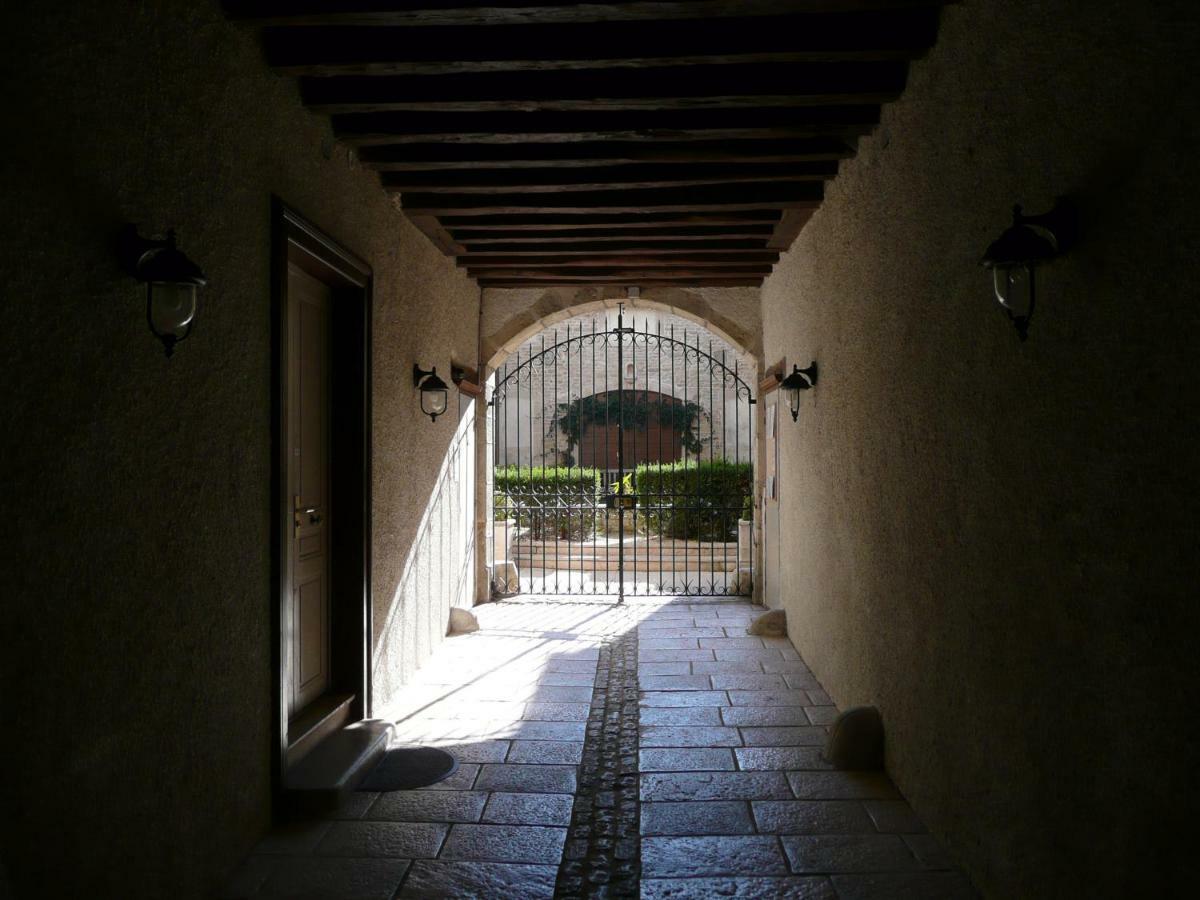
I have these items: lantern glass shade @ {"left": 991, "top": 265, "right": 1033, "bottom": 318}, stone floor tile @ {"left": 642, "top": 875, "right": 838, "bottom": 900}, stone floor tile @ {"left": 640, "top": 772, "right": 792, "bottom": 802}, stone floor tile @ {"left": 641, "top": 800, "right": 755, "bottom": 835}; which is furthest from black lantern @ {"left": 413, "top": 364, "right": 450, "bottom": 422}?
lantern glass shade @ {"left": 991, "top": 265, "right": 1033, "bottom": 318}

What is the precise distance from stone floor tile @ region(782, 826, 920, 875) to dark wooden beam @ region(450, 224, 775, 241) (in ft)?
12.2

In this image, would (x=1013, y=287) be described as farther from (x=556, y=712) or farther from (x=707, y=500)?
(x=707, y=500)

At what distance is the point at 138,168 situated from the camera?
2.27 m

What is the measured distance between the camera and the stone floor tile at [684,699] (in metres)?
4.69

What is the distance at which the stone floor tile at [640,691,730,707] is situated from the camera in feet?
15.4

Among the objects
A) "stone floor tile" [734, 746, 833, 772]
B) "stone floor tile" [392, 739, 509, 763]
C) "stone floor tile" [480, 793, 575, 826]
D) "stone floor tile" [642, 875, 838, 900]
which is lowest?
"stone floor tile" [642, 875, 838, 900]

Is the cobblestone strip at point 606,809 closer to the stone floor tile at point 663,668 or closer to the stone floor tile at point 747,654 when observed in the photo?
Result: the stone floor tile at point 663,668

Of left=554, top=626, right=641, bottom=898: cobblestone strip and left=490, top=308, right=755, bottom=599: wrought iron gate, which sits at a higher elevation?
left=490, top=308, right=755, bottom=599: wrought iron gate

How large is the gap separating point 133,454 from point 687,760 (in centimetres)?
262

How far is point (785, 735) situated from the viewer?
4164mm

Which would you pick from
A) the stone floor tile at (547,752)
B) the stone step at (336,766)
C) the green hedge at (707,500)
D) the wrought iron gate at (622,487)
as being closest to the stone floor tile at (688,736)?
the stone floor tile at (547,752)

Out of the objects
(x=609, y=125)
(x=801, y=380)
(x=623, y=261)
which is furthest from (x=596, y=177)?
(x=623, y=261)

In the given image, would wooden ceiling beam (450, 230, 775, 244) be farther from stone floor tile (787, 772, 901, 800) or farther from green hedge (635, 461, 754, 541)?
green hedge (635, 461, 754, 541)

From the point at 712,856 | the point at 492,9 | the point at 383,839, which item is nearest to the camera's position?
the point at 492,9
